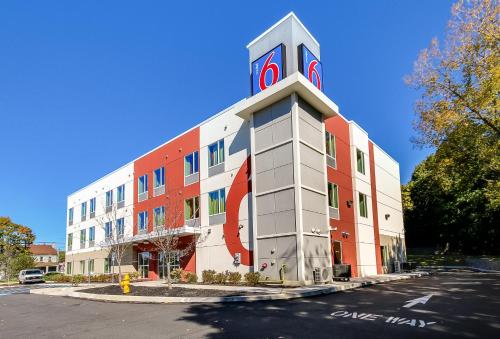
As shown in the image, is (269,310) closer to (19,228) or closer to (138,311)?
(138,311)

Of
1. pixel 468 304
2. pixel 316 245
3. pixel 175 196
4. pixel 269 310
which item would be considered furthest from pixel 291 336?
pixel 175 196

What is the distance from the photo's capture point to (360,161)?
1219 inches

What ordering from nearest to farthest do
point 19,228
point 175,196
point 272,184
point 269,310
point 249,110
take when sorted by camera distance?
point 269,310 < point 272,184 < point 249,110 < point 175,196 < point 19,228

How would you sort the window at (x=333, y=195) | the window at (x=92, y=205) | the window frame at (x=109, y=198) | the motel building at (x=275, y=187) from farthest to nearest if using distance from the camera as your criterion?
the window at (x=92, y=205) < the window frame at (x=109, y=198) < the window at (x=333, y=195) < the motel building at (x=275, y=187)

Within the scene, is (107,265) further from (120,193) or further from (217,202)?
(217,202)

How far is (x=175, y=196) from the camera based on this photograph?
101 feet

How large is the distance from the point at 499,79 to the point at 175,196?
2231 centimetres

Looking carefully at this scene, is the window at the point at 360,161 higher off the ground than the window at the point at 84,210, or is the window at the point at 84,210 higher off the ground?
the window at the point at 360,161

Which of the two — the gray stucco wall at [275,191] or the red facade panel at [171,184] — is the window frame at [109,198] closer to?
the red facade panel at [171,184]

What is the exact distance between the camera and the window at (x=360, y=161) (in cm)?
3053

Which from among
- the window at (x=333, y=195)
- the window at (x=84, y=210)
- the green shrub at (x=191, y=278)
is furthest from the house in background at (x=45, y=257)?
the window at (x=333, y=195)

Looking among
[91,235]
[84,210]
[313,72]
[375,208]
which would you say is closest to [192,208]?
[313,72]

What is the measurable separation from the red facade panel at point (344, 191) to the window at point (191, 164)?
9.70 metres

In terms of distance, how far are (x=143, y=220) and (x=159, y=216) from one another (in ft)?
11.4
